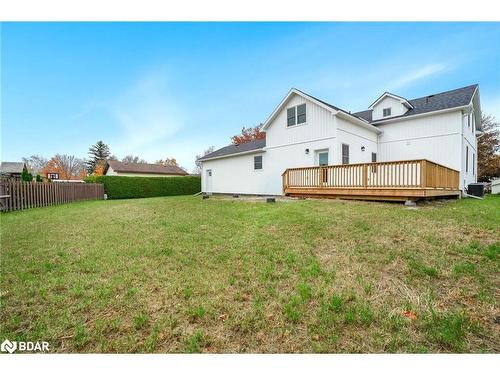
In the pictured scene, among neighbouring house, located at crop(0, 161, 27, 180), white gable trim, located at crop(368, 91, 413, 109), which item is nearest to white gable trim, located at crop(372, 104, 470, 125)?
white gable trim, located at crop(368, 91, 413, 109)

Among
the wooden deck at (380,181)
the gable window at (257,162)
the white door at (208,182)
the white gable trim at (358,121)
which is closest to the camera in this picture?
the wooden deck at (380,181)

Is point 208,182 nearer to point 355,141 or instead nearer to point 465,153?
point 355,141

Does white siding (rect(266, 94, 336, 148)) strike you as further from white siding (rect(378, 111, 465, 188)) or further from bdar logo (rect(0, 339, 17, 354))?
bdar logo (rect(0, 339, 17, 354))

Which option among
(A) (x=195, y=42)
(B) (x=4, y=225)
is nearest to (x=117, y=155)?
(B) (x=4, y=225)

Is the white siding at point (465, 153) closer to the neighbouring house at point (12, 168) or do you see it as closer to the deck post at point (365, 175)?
the deck post at point (365, 175)

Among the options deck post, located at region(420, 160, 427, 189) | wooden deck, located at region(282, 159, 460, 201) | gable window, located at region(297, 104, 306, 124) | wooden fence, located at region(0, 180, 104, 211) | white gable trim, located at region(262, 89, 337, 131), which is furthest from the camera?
gable window, located at region(297, 104, 306, 124)

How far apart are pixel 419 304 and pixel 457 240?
8.08 ft

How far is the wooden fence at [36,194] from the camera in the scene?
991cm

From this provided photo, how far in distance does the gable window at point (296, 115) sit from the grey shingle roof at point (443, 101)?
182 inches

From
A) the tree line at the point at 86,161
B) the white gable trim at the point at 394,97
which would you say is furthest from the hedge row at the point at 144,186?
the white gable trim at the point at 394,97

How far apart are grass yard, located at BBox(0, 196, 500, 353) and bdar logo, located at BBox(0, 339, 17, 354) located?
81mm

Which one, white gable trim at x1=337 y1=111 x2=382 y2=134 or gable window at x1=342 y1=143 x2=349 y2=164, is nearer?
white gable trim at x1=337 y1=111 x2=382 y2=134

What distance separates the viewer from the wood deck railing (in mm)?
7908

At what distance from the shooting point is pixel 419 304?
2443 millimetres
